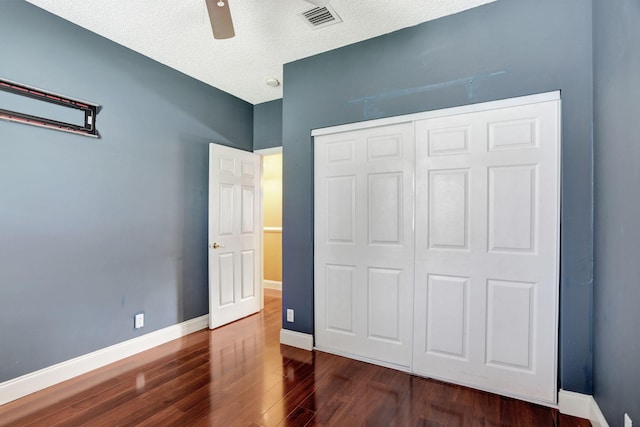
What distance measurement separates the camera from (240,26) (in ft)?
8.00

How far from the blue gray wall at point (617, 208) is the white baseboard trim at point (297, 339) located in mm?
2077

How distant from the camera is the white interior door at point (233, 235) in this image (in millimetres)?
3387

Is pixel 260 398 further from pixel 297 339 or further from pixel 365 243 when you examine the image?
pixel 365 243

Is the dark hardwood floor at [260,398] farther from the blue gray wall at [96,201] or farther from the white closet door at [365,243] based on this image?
the blue gray wall at [96,201]

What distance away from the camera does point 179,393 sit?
2.13m

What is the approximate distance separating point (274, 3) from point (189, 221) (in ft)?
7.60

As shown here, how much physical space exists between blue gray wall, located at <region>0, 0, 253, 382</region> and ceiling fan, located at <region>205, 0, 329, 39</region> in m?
1.46

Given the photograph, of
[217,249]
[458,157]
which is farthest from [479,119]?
[217,249]

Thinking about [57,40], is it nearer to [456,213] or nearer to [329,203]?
[329,203]

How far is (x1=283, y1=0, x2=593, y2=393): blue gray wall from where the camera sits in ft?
6.19

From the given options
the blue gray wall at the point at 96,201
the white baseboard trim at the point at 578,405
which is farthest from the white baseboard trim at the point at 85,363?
the white baseboard trim at the point at 578,405

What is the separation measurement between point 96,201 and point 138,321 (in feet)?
3.90

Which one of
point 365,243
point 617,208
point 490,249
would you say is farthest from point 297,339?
point 617,208

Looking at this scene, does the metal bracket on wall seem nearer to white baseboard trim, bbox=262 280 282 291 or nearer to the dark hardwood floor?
the dark hardwood floor
